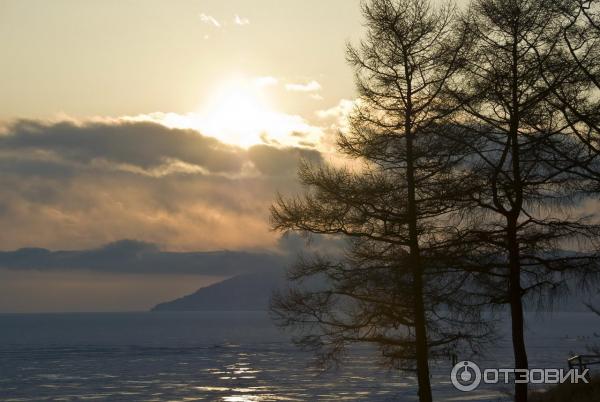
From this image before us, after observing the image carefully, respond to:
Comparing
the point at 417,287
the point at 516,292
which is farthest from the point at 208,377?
the point at 516,292

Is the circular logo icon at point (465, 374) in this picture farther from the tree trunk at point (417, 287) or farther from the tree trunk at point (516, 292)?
the tree trunk at point (516, 292)

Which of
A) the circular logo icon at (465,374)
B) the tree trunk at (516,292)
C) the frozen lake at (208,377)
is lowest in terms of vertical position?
the frozen lake at (208,377)

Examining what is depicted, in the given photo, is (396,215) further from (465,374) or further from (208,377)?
(208,377)

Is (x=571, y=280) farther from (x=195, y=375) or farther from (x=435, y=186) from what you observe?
(x=195, y=375)

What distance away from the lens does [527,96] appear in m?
18.4

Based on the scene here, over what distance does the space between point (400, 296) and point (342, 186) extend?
3.30 meters

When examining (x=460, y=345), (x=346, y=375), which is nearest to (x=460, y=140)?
(x=460, y=345)

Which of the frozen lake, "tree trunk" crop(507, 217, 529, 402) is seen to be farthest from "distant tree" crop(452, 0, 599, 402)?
the frozen lake

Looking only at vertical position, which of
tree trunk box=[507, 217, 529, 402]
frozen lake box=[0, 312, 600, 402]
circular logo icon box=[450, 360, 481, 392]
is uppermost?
tree trunk box=[507, 217, 529, 402]

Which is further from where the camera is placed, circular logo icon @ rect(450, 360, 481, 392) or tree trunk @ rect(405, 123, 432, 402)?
circular logo icon @ rect(450, 360, 481, 392)

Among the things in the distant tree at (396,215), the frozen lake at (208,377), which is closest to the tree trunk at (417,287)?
the distant tree at (396,215)

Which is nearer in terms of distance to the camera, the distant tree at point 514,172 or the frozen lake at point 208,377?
the distant tree at point 514,172

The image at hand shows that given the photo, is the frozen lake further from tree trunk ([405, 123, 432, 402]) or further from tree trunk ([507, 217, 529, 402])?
tree trunk ([507, 217, 529, 402])

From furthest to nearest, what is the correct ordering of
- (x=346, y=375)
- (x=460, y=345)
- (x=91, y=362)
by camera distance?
(x=91, y=362) < (x=346, y=375) < (x=460, y=345)
